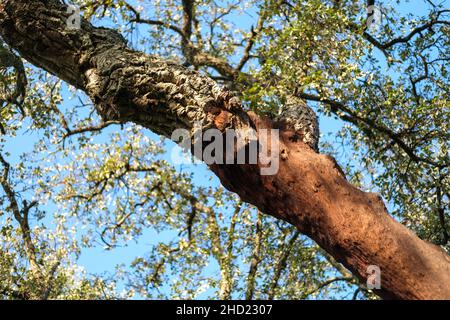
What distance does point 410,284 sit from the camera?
557 centimetres

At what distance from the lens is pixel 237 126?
6.63 meters

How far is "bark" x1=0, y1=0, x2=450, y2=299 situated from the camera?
573cm

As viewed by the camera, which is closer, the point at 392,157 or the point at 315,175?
the point at 315,175

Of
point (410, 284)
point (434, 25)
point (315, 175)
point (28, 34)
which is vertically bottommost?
point (410, 284)

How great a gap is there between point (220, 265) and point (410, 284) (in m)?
9.73

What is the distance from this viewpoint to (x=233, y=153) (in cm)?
646

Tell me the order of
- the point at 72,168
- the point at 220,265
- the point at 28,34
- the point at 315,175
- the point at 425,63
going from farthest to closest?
the point at 72,168, the point at 220,265, the point at 425,63, the point at 28,34, the point at 315,175

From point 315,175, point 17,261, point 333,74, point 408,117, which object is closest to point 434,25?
point 408,117

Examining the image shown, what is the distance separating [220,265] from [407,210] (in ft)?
15.9

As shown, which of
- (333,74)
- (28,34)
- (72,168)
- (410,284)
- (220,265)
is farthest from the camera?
(72,168)

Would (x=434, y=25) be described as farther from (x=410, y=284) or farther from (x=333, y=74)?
(x=410, y=284)

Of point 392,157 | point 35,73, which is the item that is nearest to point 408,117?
point 392,157

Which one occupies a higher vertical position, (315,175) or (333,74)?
(333,74)

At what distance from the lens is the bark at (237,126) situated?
573cm
